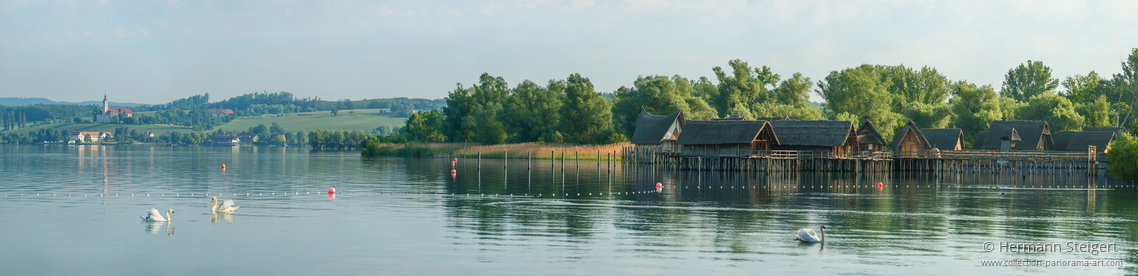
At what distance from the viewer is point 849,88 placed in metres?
105

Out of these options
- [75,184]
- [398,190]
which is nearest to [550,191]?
[398,190]

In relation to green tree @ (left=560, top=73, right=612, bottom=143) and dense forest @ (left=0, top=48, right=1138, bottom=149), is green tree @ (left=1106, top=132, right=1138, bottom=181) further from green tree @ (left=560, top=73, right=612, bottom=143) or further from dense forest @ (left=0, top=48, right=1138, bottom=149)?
green tree @ (left=560, top=73, right=612, bottom=143)

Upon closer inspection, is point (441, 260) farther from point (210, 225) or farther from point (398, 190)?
point (398, 190)

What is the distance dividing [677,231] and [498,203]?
11.2 meters

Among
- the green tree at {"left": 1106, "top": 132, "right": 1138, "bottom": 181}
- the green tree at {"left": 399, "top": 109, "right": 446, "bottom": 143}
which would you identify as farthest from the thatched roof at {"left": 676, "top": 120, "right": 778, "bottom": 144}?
the green tree at {"left": 399, "top": 109, "right": 446, "bottom": 143}

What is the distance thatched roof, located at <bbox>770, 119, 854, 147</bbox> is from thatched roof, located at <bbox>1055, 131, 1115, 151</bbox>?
2349 centimetres

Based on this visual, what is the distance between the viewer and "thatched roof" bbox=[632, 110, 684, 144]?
259 ft

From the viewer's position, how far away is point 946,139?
258 ft

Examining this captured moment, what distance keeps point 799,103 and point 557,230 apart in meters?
84.2

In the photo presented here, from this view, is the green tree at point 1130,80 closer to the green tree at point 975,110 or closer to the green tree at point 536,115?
the green tree at point 975,110

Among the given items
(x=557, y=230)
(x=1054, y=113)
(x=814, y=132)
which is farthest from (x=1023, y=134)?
(x=557, y=230)

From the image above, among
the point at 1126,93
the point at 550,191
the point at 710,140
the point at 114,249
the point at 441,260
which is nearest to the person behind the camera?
the point at 441,260

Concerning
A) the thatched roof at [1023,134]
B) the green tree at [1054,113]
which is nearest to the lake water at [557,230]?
the thatched roof at [1023,134]

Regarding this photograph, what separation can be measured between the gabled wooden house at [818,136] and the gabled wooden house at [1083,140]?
2243 centimetres
